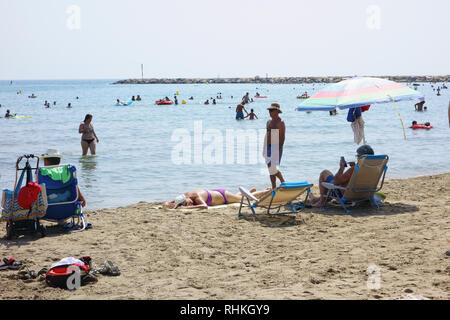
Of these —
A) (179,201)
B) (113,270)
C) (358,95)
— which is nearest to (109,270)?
(113,270)

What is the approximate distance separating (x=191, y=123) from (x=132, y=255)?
22.1m

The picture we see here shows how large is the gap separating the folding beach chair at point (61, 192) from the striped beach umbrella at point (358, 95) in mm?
3356

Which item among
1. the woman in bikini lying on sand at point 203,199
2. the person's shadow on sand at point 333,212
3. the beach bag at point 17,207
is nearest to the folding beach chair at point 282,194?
the person's shadow on sand at point 333,212

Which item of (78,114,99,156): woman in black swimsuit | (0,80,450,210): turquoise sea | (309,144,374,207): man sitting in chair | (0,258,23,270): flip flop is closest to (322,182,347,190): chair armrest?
(309,144,374,207): man sitting in chair

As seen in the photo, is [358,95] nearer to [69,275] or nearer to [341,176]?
[341,176]

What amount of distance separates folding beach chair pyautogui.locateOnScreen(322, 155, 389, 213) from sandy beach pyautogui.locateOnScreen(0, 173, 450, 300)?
0.66 feet

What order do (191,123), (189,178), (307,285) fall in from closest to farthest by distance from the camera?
1. (307,285)
2. (189,178)
3. (191,123)

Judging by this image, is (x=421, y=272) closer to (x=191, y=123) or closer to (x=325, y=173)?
(x=325, y=173)

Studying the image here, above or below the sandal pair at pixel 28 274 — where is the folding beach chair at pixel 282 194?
above

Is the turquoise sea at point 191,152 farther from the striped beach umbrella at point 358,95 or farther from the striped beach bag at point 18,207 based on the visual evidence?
the striped beach umbrella at point 358,95

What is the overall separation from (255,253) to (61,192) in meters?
2.72

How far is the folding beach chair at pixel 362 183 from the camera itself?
660cm

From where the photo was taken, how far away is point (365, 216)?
21.6 ft
